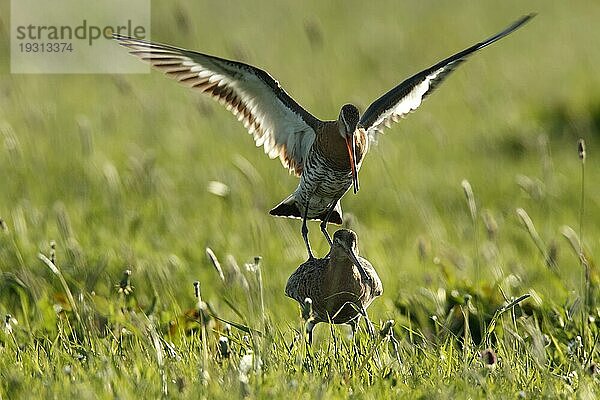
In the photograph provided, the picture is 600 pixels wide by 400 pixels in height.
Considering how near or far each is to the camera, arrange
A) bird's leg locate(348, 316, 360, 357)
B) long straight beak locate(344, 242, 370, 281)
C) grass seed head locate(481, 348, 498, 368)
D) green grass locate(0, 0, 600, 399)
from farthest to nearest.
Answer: long straight beak locate(344, 242, 370, 281) < bird's leg locate(348, 316, 360, 357) < green grass locate(0, 0, 600, 399) < grass seed head locate(481, 348, 498, 368)

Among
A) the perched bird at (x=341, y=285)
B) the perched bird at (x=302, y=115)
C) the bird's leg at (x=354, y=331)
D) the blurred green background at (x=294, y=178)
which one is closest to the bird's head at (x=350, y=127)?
the perched bird at (x=302, y=115)

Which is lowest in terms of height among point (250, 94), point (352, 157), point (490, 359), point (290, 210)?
point (490, 359)

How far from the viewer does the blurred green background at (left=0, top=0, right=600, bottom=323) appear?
23.3 feet

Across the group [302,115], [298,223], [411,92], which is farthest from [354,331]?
[298,223]

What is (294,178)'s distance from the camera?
9.78 metres

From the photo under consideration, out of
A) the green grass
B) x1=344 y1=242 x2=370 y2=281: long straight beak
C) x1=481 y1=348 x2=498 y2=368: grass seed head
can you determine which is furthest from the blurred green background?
x1=481 y1=348 x2=498 y2=368: grass seed head

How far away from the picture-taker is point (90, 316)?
470 cm

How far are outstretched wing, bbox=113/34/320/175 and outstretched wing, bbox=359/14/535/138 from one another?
34cm

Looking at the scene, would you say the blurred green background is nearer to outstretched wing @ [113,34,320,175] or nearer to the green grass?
the green grass

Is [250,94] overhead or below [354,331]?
overhead

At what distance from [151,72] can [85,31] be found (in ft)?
4.63

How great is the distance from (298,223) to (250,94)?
9.73 feet

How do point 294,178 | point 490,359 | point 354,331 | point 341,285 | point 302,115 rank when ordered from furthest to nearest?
point 294,178, point 302,115, point 341,285, point 354,331, point 490,359

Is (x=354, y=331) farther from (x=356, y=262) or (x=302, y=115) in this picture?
(x=302, y=115)
